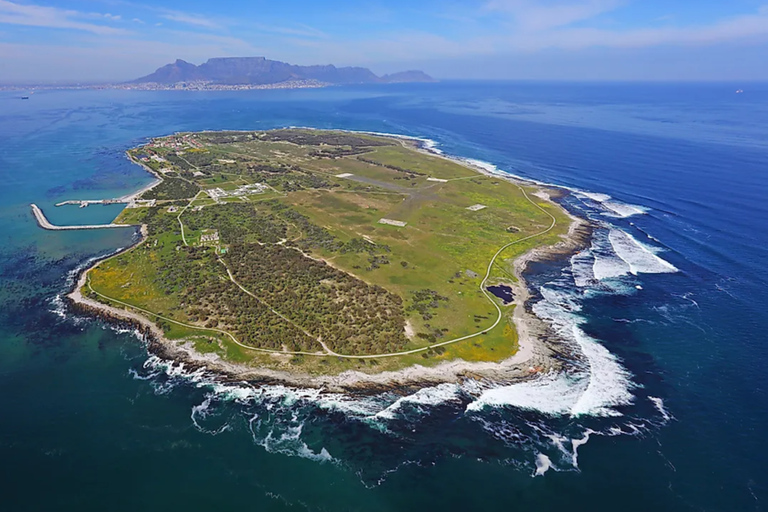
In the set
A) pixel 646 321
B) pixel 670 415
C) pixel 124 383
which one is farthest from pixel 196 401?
pixel 646 321

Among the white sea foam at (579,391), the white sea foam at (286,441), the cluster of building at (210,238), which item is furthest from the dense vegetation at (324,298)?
the white sea foam at (579,391)

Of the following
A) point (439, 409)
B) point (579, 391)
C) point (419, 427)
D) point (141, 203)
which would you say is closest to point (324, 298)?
point (439, 409)

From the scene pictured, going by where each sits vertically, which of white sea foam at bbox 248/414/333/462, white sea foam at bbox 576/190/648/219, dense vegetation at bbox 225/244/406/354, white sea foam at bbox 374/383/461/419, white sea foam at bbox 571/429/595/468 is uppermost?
white sea foam at bbox 576/190/648/219

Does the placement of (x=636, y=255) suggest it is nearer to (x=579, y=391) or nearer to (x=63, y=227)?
(x=579, y=391)

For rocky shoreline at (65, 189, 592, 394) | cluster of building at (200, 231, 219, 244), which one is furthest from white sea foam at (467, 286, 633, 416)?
cluster of building at (200, 231, 219, 244)

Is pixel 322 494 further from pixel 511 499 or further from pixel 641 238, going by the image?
pixel 641 238

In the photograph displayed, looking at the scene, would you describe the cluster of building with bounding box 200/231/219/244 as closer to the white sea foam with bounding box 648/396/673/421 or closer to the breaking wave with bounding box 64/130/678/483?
the breaking wave with bounding box 64/130/678/483
